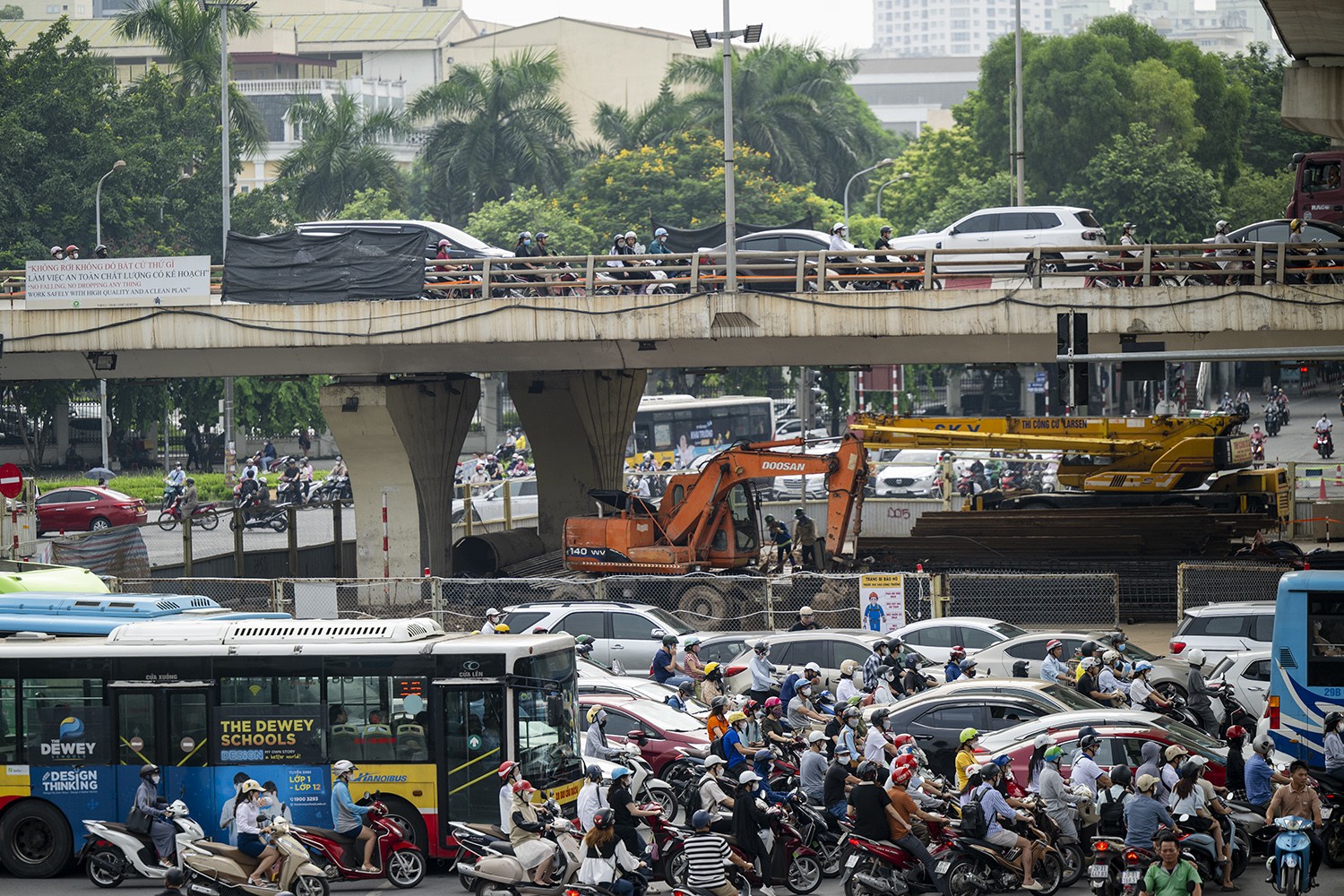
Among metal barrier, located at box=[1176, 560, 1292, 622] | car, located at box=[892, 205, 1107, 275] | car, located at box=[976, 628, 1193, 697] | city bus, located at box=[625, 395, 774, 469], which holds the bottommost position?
car, located at box=[976, 628, 1193, 697]

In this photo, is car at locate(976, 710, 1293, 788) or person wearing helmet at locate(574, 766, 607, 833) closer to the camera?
person wearing helmet at locate(574, 766, 607, 833)

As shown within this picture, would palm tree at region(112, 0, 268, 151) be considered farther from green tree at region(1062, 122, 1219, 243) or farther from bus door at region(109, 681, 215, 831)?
bus door at region(109, 681, 215, 831)

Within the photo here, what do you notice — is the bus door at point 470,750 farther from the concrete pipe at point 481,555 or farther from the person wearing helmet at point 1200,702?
the concrete pipe at point 481,555

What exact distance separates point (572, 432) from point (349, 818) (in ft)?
76.5

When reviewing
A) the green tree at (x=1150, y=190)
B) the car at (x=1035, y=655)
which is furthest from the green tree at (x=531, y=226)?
the car at (x=1035, y=655)

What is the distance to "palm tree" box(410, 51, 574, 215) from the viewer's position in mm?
79188

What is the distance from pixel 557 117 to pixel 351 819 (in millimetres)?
69162

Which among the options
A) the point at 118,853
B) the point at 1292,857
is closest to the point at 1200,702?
the point at 1292,857

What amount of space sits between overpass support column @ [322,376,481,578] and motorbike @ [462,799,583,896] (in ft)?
64.2

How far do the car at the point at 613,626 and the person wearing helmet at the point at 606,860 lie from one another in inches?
396

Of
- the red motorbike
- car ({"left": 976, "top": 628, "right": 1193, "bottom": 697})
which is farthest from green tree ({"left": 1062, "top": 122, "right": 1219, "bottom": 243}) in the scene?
the red motorbike

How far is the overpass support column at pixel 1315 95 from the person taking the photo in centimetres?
2547

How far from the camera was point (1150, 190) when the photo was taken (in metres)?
66.1

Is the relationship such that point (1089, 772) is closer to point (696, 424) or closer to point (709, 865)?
point (709, 865)
